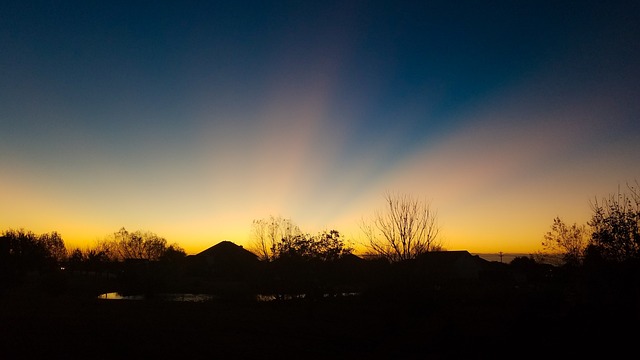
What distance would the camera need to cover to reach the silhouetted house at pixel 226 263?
51062mm

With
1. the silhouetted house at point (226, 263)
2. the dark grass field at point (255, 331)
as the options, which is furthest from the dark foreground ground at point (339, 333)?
the silhouetted house at point (226, 263)

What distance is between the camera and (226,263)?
65.2 m

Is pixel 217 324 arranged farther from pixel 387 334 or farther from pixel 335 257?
pixel 335 257

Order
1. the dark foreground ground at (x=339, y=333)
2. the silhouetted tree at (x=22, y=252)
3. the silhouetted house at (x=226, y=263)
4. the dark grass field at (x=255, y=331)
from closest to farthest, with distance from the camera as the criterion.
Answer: the dark foreground ground at (x=339, y=333) < the dark grass field at (x=255, y=331) < the silhouetted tree at (x=22, y=252) < the silhouetted house at (x=226, y=263)

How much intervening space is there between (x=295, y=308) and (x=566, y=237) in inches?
623

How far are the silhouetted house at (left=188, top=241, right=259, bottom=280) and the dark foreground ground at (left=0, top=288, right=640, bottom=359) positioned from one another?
1881cm

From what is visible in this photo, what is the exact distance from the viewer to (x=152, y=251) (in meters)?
79.8

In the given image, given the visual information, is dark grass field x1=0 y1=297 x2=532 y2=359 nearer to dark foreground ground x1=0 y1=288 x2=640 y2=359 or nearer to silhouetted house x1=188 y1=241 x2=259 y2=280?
dark foreground ground x1=0 y1=288 x2=640 y2=359

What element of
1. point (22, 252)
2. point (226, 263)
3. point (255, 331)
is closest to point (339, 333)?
point (255, 331)

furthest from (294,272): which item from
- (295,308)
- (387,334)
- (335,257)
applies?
(387,334)

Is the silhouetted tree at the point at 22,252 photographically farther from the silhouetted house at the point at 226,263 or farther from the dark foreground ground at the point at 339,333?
the silhouetted house at the point at 226,263

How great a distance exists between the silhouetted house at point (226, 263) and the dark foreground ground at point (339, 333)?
740 inches

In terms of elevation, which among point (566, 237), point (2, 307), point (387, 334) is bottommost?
point (387, 334)

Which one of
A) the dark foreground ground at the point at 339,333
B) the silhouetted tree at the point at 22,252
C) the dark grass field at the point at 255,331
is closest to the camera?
the dark foreground ground at the point at 339,333
